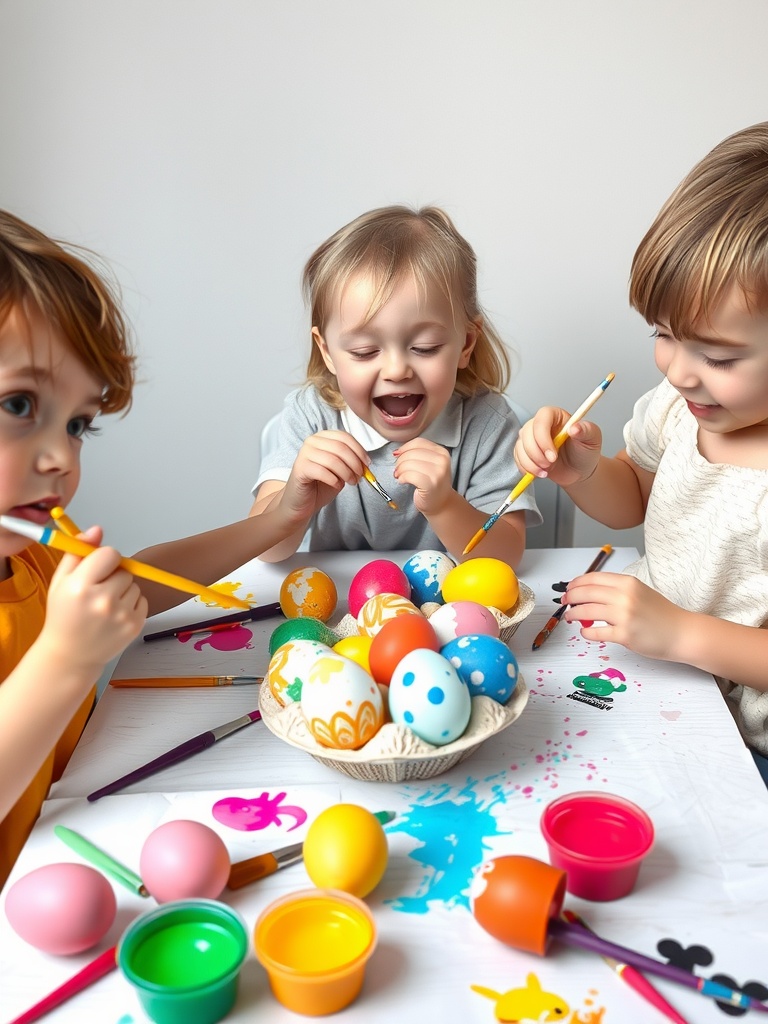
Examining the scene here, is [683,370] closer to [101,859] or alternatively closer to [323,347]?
[323,347]

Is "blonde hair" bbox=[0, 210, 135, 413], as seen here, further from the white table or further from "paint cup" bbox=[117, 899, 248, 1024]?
"paint cup" bbox=[117, 899, 248, 1024]

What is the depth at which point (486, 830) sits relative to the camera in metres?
0.75

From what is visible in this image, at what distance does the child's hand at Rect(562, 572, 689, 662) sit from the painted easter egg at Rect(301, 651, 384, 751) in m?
0.30

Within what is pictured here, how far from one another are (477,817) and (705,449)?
0.66 metres

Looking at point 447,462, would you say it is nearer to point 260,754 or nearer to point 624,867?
point 260,754

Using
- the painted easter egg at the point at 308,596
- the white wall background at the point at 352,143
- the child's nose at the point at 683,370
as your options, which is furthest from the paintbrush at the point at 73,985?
the white wall background at the point at 352,143

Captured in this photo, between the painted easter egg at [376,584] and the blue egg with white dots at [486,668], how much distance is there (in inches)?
8.8

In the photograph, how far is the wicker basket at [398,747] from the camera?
2.50 ft

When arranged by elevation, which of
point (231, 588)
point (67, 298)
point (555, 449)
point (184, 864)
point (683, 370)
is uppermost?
point (67, 298)

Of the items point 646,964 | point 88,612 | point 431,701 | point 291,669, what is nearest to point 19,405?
point 88,612

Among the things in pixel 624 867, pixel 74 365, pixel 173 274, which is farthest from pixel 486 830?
pixel 173 274

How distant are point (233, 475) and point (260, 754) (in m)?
1.45

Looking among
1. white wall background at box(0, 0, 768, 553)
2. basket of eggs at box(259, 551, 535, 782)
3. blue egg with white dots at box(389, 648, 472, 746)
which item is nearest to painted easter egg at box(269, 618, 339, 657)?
basket of eggs at box(259, 551, 535, 782)

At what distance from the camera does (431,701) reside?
76 cm
